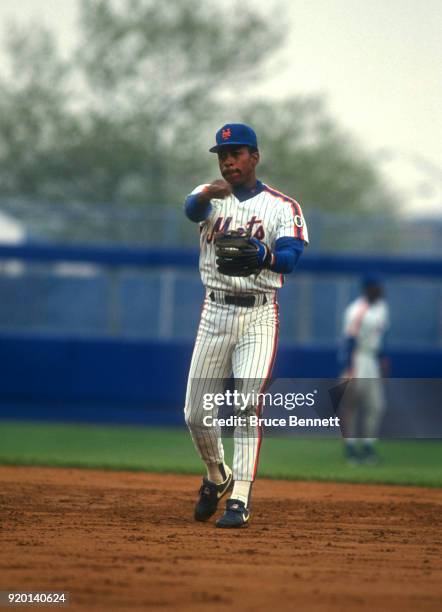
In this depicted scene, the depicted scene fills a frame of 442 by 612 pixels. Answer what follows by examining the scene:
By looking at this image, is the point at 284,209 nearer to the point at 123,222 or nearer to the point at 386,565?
the point at 386,565

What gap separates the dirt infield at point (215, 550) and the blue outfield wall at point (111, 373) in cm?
878

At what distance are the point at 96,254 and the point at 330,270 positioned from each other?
412 cm

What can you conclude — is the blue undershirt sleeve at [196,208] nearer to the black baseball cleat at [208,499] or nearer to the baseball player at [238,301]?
the baseball player at [238,301]

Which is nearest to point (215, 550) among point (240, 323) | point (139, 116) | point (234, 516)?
point (234, 516)

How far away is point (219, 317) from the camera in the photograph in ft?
21.4

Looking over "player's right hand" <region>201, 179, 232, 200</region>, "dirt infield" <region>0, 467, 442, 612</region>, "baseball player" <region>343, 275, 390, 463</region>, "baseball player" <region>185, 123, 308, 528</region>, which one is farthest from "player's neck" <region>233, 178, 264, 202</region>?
"baseball player" <region>343, 275, 390, 463</region>

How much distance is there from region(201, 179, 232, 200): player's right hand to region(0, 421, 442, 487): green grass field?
4.42 metres

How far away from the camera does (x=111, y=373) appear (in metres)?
17.7

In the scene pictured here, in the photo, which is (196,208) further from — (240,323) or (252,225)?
(240,323)

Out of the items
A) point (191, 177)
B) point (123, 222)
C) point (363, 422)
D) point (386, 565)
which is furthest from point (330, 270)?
point (191, 177)

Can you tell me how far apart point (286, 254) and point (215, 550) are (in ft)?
5.53

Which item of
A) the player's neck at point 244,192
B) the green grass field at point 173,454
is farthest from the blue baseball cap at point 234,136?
the green grass field at point 173,454

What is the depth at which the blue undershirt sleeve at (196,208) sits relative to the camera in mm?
6312

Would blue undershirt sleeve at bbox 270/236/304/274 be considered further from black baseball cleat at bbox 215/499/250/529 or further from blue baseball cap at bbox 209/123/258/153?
black baseball cleat at bbox 215/499/250/529
